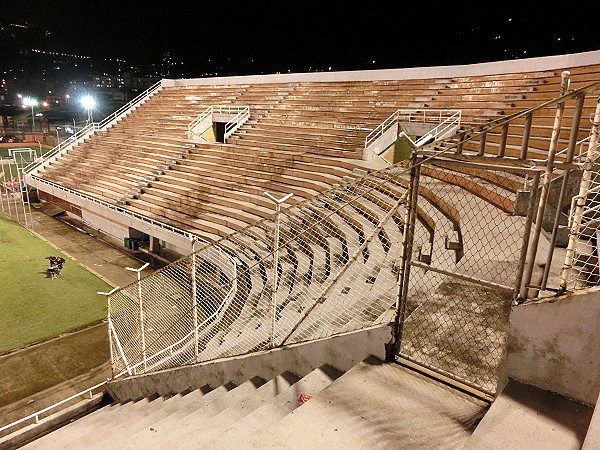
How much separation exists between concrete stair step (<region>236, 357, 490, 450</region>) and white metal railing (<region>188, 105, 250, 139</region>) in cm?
1348

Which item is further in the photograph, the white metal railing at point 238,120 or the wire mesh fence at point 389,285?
the white metal railing at point 238,120

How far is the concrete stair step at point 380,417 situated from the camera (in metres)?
2.16

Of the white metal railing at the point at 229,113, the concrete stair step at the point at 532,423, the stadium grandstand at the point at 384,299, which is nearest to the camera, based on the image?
the concrete stair step at the point at 532,423

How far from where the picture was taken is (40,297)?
9.21 metres

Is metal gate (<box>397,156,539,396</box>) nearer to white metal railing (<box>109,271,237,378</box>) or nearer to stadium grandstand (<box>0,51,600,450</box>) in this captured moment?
stadium grandstand (<box>0,51,600,450</box>)

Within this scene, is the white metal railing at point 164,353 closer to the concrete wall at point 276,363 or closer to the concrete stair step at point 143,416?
the concrete wall at point 276,363

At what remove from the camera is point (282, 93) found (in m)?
17.5

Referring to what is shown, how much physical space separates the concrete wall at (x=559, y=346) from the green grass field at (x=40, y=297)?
8.36m

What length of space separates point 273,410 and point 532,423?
1.63m

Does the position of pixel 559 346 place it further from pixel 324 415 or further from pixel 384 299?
pixel 384 299

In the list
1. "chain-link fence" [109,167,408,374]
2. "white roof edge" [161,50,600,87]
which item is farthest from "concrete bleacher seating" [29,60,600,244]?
"chain-link fence" [109,167,408,374]

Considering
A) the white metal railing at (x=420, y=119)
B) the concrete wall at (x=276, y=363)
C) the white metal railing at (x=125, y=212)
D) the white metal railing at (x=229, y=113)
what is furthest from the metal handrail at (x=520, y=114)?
the white metal railing at (x=229, y=113)

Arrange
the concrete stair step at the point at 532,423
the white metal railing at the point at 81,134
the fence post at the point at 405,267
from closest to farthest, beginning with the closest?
the concrete stair step at the point at 532,423, the fence post at the point at 405,267, the white metal railing at the point at 81,134

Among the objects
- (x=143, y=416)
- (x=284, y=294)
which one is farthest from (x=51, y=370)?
(x=284, y=294)
